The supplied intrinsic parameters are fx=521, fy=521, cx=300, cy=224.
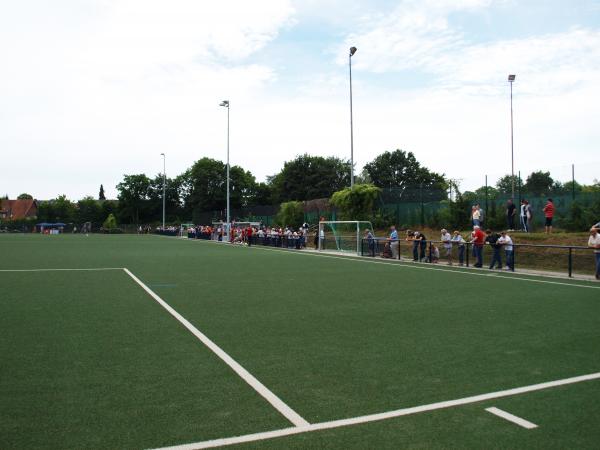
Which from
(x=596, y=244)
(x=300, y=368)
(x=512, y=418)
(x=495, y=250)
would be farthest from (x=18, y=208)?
(x=512, y=418)

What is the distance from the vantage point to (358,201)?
107ft

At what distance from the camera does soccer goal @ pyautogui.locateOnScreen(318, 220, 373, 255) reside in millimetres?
28047

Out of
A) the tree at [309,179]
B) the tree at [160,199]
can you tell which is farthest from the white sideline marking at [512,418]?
the tree at [160,199]

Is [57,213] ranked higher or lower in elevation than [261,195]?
lower

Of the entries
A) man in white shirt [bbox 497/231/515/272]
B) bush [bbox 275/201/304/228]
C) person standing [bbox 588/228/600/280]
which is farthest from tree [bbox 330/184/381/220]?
person standing [bbox 588/228/600/280]

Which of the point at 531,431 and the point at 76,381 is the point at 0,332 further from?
the point at 531,431

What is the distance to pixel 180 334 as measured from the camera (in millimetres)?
7324

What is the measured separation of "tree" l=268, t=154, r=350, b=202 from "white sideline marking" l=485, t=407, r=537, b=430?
77.5 m

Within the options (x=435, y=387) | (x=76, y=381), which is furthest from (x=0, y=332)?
(x=435, y=387)

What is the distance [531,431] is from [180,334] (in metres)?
4.84

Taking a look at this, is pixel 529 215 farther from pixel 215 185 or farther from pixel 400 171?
pixel 215 185

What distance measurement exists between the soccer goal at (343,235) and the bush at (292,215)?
1102 cm

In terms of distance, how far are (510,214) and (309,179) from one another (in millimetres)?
60158

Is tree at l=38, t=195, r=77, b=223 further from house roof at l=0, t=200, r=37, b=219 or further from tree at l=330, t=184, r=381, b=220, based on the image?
tree at l=330, t=184, r=381, b=220
